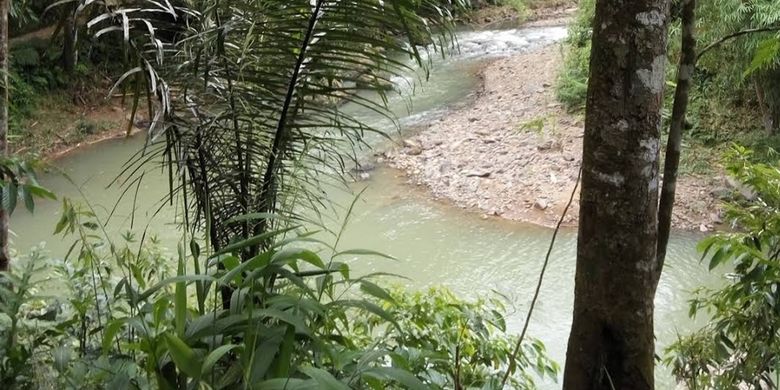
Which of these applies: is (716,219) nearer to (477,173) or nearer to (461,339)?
(477,173)

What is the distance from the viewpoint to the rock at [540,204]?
6612 mm

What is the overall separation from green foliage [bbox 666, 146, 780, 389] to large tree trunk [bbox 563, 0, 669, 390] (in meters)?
0.39

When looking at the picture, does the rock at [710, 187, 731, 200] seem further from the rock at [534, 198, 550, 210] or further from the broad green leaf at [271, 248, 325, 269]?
the broad green leaf at [271, 248, 325, 269]

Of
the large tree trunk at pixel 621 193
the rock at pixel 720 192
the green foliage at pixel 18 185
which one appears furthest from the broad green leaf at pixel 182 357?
the rock at pixel 720 192

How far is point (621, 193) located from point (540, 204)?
17.7ft

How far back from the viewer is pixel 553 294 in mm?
5133

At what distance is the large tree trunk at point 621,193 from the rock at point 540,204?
17.3ft

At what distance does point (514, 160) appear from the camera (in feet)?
25.1

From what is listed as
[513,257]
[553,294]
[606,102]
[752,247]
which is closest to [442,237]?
[513,257]

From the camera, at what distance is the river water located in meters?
4.82

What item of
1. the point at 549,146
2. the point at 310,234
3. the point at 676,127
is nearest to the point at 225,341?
the point at 310,234

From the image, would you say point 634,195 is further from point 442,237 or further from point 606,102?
point 442,237

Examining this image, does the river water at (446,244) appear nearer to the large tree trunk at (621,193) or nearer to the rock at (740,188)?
the rock at (740,188)

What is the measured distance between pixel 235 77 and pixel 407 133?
7099mm
